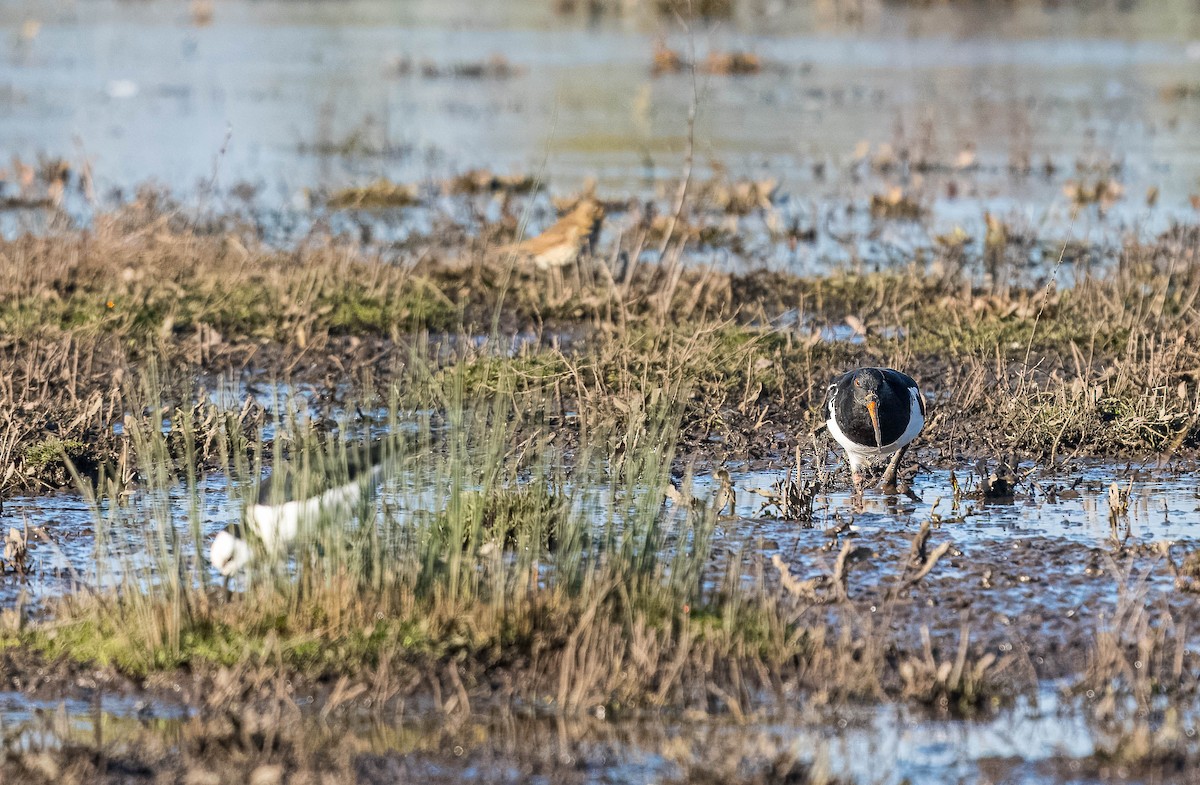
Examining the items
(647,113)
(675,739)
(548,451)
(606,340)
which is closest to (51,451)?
(548,451)

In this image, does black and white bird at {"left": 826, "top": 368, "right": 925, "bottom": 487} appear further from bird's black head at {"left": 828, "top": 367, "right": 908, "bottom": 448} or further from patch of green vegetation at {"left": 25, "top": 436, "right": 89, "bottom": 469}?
patch of green vegetation at {"left": 25, "top": 436, "right": 89, "bottom": 469}

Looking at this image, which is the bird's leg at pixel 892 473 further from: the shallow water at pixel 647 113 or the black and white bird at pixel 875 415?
the shallow water at pixel 647 113

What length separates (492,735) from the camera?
4.69m

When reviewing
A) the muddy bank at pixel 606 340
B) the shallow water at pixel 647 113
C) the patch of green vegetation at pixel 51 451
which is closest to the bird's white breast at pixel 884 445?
the muddy bank at pixel 606 340

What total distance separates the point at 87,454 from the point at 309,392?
1.78 meters

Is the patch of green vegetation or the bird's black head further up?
the bird's black head

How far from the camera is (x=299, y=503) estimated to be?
5.40m

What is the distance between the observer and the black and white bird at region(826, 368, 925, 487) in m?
7.14

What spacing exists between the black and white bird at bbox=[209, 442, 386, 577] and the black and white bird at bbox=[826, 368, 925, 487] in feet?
7.49

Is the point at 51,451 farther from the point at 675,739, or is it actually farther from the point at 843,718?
the point at 843,718

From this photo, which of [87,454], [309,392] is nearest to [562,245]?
[309,392]

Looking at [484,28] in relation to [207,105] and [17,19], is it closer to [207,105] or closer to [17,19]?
[17,19]

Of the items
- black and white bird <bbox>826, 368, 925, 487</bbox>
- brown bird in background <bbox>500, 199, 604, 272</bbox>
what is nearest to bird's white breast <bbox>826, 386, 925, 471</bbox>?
black and white bird <bbox>826, 368, 925, 487</bbox>

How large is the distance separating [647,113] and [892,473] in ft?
60.1
